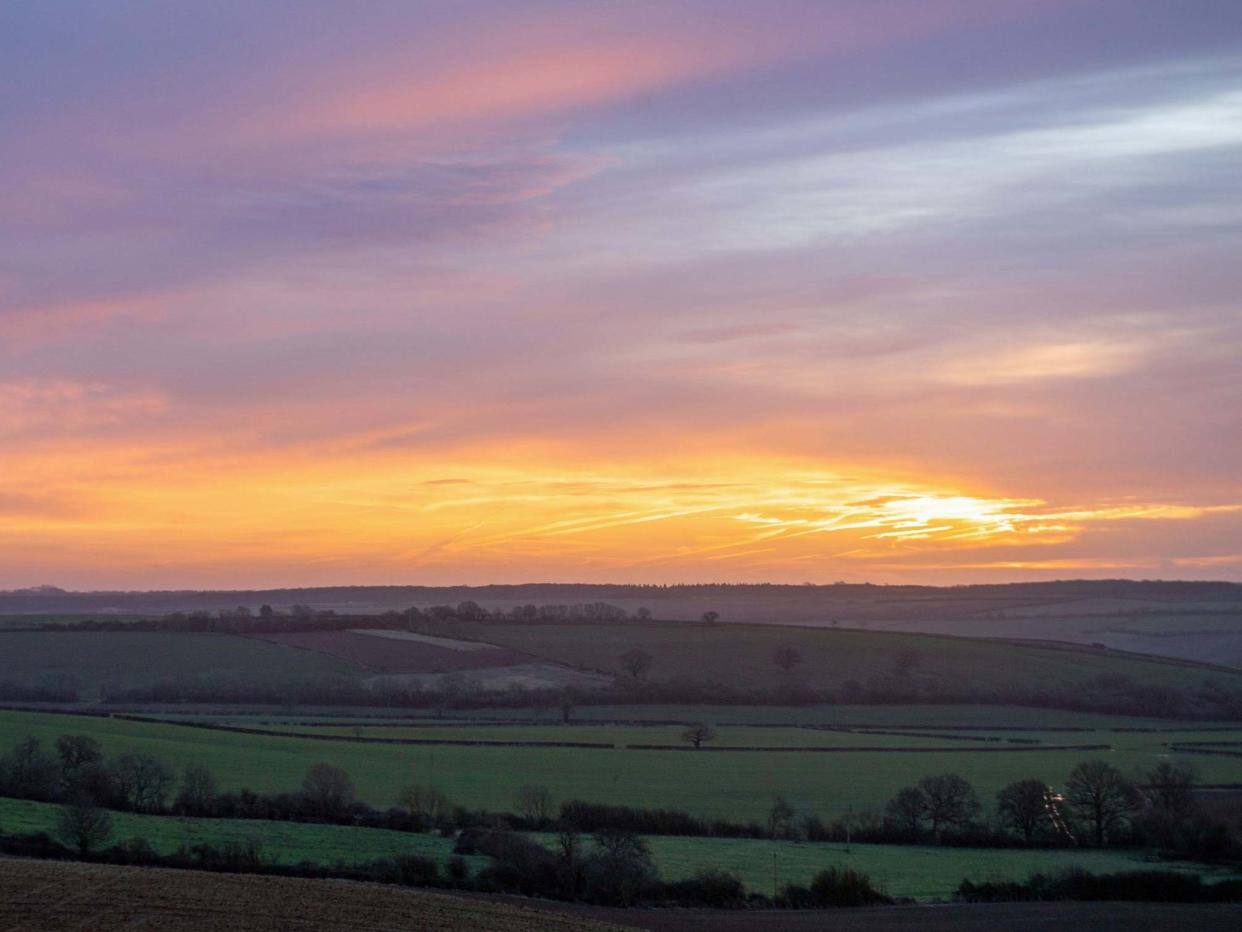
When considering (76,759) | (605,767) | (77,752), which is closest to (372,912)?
(76,759)

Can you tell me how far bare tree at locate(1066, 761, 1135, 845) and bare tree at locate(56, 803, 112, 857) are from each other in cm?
3335

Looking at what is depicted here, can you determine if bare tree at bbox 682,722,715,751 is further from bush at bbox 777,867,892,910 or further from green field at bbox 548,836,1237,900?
bush at bbox 777,867,892,910

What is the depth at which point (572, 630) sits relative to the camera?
121875 millimetres

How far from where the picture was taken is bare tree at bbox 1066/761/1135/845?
160 ft

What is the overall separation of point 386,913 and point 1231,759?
48.7 meters

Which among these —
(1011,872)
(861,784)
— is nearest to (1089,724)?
(861,784)

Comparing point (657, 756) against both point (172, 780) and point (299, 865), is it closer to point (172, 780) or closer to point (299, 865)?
point (172, 780)

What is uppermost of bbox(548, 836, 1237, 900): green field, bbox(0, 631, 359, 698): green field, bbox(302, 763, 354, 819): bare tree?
bbox(0, 631, 359, 698): green field

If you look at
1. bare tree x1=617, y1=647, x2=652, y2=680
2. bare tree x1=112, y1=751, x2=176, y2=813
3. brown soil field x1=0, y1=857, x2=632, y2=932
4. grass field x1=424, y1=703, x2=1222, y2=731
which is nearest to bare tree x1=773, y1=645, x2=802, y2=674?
bare tree x1=617, y1=647, x2=652, y2=680

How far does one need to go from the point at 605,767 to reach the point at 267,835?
21.1 m

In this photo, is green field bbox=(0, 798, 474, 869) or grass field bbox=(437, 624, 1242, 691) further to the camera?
grass field bbox=(437, 624, 1242, 691)

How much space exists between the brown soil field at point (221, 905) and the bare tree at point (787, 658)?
7367 cm

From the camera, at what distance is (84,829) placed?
38.5 m

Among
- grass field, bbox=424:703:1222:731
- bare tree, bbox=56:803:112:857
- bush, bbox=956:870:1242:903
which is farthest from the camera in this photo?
grass field, bbox=424:703:1222:731
